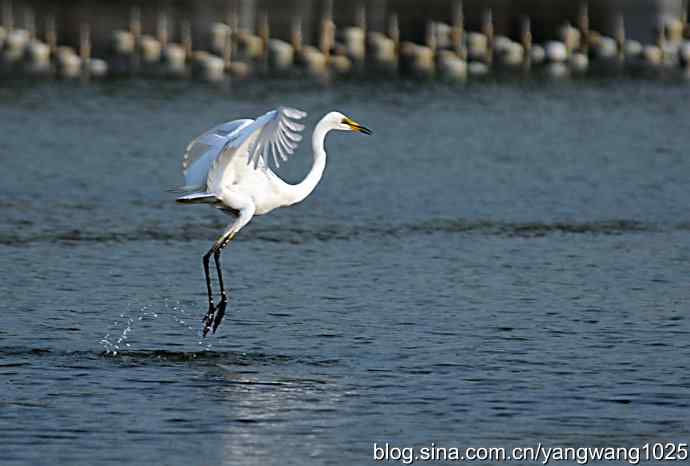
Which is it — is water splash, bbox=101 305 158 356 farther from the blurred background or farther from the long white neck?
the long white neck

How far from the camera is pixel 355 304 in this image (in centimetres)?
1783

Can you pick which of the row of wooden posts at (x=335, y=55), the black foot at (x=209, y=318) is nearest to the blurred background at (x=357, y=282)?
the black foot at (x=209, y=318)

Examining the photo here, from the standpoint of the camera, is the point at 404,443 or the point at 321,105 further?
the point at 321,105

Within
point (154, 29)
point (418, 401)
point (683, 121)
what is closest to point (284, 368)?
point (418, 401)

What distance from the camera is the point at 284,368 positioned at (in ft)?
48.6

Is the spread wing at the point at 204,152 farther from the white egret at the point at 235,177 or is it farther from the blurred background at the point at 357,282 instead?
the blurred background at the point at 357,282

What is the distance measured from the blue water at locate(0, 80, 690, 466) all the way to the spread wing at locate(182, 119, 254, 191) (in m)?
1.58

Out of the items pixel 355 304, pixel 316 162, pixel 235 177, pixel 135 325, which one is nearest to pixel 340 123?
pixel 316 162

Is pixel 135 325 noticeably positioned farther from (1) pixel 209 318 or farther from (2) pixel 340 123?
(2) pixel 340 123

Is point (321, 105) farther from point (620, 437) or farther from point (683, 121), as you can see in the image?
point (620, 437)

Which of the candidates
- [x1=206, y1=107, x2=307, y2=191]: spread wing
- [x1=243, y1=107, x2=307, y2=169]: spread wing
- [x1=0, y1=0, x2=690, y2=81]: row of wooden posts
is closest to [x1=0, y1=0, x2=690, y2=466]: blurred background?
[x1=206, y1=107, x2=307, y2=191]: spread wing

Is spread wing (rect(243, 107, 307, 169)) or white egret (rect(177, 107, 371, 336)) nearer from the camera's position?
spread wing (rect(243, 107, 307, 169))

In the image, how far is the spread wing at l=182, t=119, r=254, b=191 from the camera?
619 inches

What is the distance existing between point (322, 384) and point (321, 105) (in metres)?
28.5
